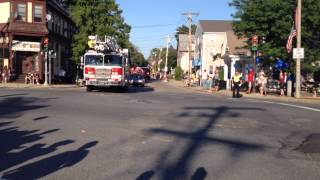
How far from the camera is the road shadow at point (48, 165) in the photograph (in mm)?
9461

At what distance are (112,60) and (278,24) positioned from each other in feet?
37.1

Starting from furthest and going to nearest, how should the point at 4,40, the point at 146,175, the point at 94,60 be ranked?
the point at 4,40, the point at 94,60, the point at 146,175

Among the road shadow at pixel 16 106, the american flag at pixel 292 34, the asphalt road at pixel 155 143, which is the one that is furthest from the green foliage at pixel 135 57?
the asphalt road at pixel 155 143

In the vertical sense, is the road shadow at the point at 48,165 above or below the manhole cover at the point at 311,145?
above

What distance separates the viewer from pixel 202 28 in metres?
91.1

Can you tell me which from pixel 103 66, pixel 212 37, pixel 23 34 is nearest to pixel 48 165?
pixel 103 66

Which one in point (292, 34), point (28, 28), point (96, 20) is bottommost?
point (292, 34)

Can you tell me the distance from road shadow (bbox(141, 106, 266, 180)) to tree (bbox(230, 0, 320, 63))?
19.6m

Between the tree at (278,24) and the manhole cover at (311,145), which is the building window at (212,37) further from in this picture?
the manhole cover at (311,145)

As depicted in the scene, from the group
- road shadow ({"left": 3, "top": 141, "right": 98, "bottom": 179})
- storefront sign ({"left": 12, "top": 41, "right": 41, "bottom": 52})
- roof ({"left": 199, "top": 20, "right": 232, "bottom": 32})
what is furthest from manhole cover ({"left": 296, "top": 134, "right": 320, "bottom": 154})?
roof ({"left": 199, "top": 20, "right": 232, "bottom": 32})

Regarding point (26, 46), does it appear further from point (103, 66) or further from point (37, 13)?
point (103, 66)

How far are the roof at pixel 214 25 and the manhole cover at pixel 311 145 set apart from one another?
74.4 metres

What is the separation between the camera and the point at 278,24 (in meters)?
38.7

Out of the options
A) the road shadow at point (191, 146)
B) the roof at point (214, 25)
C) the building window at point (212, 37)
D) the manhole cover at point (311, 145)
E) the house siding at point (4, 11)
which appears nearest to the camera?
the road shadow at point (191, 146)
